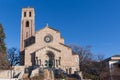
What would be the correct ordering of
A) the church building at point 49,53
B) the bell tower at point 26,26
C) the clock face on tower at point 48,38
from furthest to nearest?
1. the bell tower at point 26,26
2. the clock face on tower at point 48,38
3. the church building at point 49,53

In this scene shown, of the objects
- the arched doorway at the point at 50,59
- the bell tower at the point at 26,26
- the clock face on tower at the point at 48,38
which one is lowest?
the arched doorway at the point at 50,59

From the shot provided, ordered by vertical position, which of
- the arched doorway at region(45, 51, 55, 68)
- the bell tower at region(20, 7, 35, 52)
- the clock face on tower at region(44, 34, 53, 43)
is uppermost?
the bell tower at region(20, 7, 35, 52)

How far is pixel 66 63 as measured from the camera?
59750 mm

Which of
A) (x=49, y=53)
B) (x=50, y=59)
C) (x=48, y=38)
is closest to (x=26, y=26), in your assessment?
(x=48, y=38)

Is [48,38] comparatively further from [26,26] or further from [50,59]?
[26,26]

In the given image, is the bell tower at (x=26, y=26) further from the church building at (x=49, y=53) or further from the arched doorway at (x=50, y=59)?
the arched doorway at (x=50, y=59)

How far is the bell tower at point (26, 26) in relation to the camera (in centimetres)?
6900

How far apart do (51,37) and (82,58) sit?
49.8 ft

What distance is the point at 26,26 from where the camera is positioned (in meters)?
71.4

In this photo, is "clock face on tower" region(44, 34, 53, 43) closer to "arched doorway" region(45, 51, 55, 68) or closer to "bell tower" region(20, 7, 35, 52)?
"arched doorway" region(45, 51, 55, 68)

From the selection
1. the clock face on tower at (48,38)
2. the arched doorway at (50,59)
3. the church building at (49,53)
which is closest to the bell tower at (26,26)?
the church building at (49,53)

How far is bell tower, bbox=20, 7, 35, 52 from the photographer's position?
6900 cm

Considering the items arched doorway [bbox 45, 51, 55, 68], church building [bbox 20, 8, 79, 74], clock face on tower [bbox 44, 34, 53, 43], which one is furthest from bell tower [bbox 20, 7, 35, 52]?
arched doorway [bbox 45, 51, 55, 68]

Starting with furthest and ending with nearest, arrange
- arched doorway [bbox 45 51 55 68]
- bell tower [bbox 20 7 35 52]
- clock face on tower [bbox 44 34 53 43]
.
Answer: bell tower [bbox 20 7 35 52] → clock face on tower [bbox 44 34 53 43] → arched doorway [bbox 45 51 55 68]
